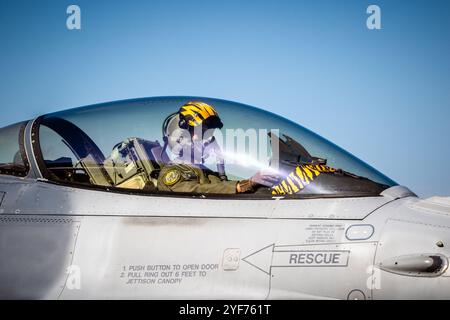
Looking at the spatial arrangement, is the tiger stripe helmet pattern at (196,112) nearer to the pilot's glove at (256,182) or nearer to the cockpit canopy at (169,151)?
the cockpit canopy at (169,151)

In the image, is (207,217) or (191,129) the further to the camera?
(191,129)

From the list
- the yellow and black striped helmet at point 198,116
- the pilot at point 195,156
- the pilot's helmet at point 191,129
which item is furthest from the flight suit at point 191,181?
the yellow and black striped helmet at point 198,116

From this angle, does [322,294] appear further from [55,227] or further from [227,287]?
[55,227]

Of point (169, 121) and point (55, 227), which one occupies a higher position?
point (169, 121)

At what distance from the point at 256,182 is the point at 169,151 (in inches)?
36.5

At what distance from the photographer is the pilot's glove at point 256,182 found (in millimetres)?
4266

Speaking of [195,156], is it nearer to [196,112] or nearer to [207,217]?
[196,112]

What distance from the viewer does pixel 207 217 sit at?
411 cm

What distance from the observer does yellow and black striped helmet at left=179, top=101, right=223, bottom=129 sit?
4.70m

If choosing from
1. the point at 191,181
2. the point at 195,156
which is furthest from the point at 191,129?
the point at 191,181

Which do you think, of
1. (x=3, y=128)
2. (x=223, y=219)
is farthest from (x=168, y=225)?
(x=3, y=128)

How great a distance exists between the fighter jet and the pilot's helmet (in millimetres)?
13

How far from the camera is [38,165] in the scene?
4723mm
